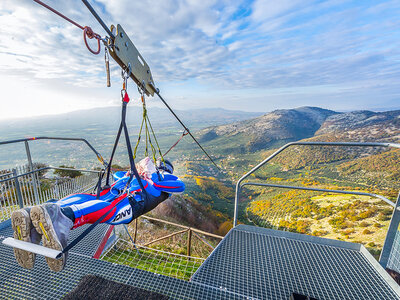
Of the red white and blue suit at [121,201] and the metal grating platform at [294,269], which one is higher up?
the red white and blue suit at [121,201]

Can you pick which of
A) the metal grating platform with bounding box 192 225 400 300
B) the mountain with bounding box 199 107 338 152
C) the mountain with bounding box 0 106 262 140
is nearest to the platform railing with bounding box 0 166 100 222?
the metal grating platform with bounding box 192 225 400 300

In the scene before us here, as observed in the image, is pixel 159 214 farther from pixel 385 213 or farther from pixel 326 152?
pixel 326 152

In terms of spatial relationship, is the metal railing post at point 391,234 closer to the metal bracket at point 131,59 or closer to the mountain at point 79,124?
the metal bracket at point 131,59

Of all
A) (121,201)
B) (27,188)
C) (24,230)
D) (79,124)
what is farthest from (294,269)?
(79,124)

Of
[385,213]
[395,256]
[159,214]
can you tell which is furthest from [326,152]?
[395,256]

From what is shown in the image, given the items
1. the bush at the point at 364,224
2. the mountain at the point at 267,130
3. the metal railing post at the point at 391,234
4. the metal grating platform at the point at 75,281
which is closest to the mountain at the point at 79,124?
the mountain at the point at 267,130

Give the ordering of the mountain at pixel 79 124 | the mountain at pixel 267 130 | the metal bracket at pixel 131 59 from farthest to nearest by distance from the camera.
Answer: the mountain at pixel 79 124 < the mountain at pixel 267 130 < the metal bracket at pixel 131 59

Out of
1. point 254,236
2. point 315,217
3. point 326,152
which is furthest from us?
point 326,152

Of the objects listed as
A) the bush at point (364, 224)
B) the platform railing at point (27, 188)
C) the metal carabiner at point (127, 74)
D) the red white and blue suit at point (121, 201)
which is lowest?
the bush at point (364, 224)
